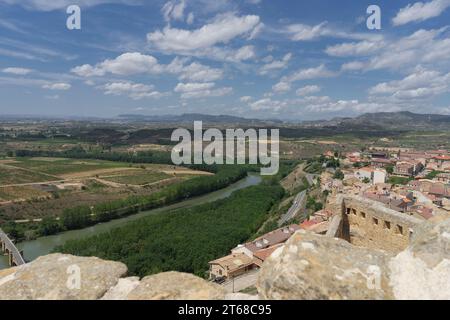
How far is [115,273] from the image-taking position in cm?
512

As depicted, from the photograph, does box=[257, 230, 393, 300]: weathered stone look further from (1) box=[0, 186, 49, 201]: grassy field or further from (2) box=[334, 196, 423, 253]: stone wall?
(1) box=[0, 186, 49, 201]: grassy field

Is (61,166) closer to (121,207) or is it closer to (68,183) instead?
(68,183)

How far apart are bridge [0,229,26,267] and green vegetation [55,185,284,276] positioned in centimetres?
341

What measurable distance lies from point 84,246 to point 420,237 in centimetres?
3180

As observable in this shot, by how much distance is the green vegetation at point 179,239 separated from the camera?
2777 cm

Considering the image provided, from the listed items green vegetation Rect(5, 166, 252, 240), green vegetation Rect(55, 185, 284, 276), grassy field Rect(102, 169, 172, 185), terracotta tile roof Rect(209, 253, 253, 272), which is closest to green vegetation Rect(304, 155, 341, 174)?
green vegetation Rect(5, 166, 252, 240)

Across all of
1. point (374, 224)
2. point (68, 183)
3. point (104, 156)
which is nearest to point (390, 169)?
point (68, 183)

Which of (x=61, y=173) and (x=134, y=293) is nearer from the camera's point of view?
(x=134, y=293)

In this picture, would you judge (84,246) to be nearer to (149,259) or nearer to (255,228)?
(149,259)

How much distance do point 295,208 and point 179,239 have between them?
19.4 meters

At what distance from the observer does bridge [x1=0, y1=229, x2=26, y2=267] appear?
31.6 meters

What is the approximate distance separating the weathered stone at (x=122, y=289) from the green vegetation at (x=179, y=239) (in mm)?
20566
